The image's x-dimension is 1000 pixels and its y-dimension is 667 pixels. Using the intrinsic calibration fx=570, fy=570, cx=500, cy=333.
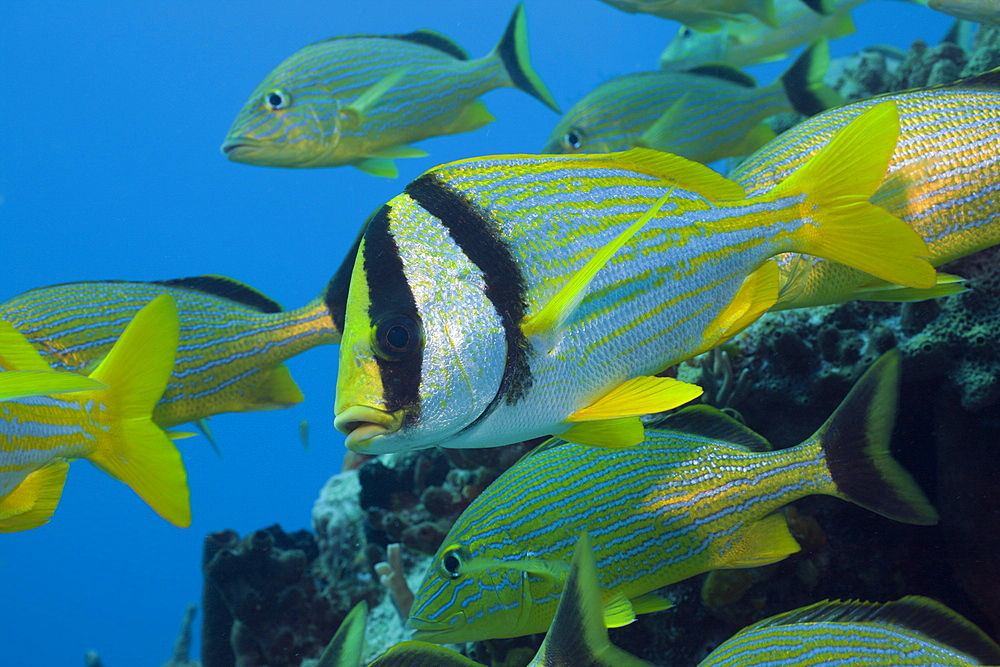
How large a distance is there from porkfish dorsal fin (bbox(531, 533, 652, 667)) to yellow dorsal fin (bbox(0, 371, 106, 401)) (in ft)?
3.71

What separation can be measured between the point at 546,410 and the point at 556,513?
859 millimetres

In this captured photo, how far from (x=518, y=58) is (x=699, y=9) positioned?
125 cm

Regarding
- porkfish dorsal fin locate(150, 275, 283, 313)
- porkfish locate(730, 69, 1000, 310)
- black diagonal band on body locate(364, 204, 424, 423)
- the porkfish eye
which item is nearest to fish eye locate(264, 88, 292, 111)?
porkfish dorsal fin locate(150, 275, 283, 313)

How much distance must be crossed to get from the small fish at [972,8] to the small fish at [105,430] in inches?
139

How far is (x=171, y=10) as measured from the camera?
58.8 m

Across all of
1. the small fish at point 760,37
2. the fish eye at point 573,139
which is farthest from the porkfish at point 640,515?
the small fish at point 760,37

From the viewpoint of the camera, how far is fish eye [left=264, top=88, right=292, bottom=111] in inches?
151

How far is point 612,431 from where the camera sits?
4.56ft

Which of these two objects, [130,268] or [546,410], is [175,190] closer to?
[130,268]

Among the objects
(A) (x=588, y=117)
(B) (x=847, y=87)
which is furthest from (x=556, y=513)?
(B) (x=847, y=87)

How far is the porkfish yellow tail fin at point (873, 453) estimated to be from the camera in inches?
72.6

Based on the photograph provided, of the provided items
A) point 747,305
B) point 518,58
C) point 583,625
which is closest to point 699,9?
point 518,58

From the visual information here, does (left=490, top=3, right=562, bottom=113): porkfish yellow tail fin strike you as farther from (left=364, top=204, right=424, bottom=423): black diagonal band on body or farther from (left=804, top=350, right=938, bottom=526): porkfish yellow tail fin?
(left=364, top=204, right=424, bottom=423): black diagonal band on body

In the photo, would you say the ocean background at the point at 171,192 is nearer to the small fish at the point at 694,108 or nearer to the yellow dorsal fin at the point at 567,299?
the small fish at the point at 694,108
